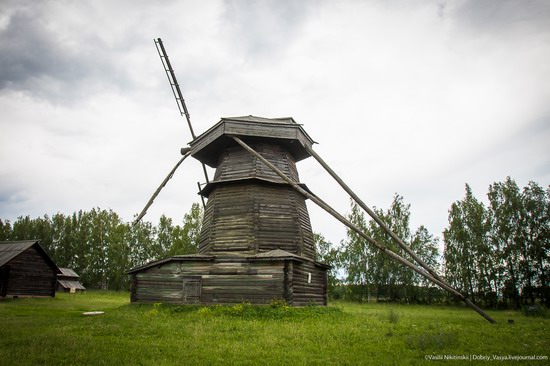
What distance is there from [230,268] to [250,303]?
1956 millimetres

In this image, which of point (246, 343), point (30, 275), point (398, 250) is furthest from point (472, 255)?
point (30, 275)

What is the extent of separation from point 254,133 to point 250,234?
Result: 525cm

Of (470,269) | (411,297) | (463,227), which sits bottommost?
(411,297)

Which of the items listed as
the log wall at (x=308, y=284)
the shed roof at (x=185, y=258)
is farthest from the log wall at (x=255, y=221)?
the log wall at (x=308, y=284)

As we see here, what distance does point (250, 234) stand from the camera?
17.7 metres

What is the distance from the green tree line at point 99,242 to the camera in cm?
5622

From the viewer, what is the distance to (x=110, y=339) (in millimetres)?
9922

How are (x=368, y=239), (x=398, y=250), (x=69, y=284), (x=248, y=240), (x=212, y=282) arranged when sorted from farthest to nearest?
(x=69, y=284)
(x=398, y=250)
(x=248, y=240)
(x=212, y=282)
(x=368, y=239)

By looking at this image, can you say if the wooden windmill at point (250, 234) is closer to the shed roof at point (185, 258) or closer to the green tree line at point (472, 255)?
the shed roof at point (185, 258)

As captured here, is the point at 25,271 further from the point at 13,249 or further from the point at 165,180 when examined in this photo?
the point at 165,180

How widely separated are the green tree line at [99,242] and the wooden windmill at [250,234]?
37.1 meters

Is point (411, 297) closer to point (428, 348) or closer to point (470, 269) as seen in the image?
point (470, 269)

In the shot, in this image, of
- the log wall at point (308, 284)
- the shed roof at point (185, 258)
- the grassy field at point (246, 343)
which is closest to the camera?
the grassy field at point (246, 343)

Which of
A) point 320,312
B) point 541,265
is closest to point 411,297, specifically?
point 541,265
